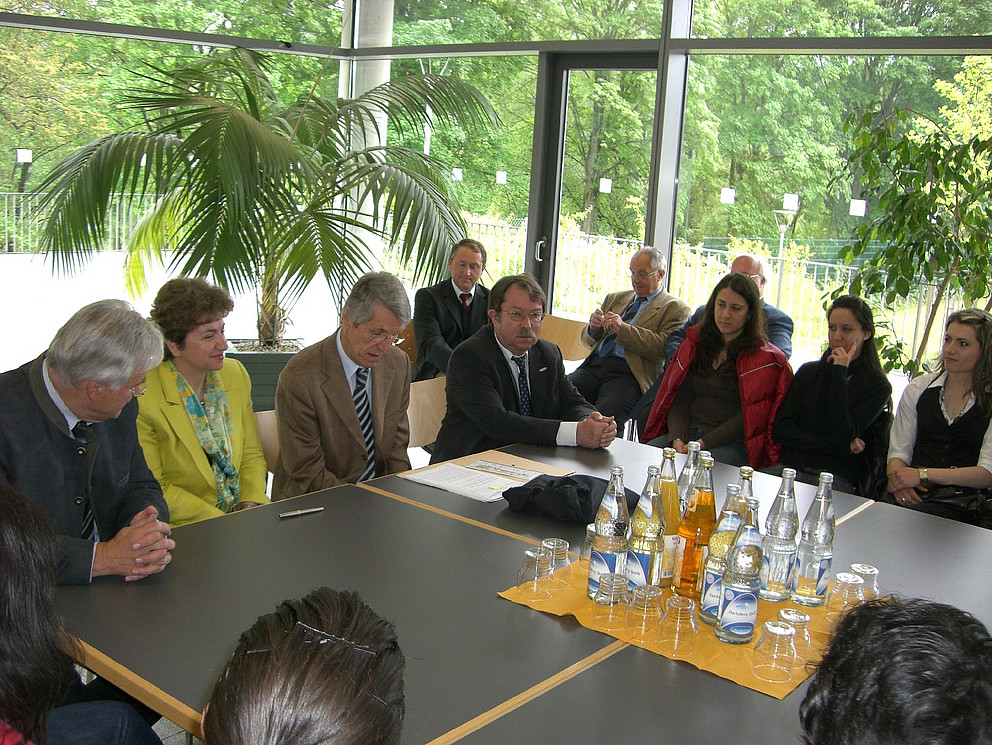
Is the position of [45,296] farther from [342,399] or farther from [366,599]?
[366,599]

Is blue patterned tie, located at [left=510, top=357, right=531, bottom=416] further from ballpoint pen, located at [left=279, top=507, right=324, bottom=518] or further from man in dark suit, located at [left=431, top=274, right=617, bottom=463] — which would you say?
ballpoint pen, located at [left=279, top=507, right=324, bottom=518]

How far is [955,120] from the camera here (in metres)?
5.04

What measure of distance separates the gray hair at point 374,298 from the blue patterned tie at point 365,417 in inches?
9.0

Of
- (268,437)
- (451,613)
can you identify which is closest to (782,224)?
(268,437)

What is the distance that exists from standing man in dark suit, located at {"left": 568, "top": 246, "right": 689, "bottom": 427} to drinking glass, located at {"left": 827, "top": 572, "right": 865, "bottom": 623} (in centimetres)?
302

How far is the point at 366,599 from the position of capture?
196 cm

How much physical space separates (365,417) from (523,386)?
0.71 m

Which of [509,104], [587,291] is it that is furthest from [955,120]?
[509,104]

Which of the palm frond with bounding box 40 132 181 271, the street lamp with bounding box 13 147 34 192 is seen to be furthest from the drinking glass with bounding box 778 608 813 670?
the street lamp with bounding box 13 147 34 192

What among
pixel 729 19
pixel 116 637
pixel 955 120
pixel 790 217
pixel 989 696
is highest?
pixel 729 19

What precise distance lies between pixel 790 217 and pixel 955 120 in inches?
41.4

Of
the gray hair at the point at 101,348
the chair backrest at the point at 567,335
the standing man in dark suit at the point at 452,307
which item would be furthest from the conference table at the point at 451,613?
the chair backrest at the point at 567,335

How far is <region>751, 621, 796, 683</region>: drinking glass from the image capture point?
5.70 ft

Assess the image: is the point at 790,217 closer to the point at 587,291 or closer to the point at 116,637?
the point at 587,291
